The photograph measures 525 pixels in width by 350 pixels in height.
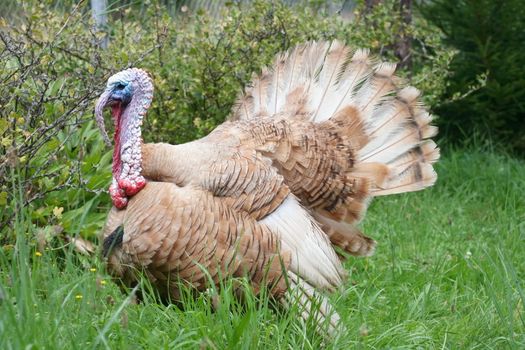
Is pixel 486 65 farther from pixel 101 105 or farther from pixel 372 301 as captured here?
pixel 101 105

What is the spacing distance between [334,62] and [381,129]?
44cm

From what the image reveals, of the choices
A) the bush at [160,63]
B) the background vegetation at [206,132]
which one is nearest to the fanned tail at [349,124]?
the background vegetation at [206,132]

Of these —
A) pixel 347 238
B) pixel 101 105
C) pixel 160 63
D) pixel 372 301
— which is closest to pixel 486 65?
pixel 160 63

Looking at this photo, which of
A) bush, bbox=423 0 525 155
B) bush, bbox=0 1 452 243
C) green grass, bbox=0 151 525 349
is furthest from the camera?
bush, bbox=423 0 525 155

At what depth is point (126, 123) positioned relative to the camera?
4.01 m

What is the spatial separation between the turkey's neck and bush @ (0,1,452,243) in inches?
16.4

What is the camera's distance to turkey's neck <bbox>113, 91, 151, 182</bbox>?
3.94 meters

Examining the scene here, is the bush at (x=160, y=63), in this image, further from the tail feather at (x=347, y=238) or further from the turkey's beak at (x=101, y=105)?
the tail feather at (x=347, y=238)

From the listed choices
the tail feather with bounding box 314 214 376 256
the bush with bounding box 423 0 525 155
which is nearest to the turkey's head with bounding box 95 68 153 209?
the tail feather with bounding box 314 214 376 256

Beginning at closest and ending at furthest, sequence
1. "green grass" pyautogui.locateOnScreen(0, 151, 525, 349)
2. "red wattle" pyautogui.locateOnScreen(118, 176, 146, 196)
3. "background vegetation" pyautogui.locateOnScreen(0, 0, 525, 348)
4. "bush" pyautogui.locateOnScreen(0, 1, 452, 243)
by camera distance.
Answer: "green grass" pyautogui.locateOnScreen(0, 151, 525, 349)
"background vegetation" pyautogui.locateOnScreen(0, 0, 525, 348)
"red wattle" pyautogui.locateOnScreen(118, 176, 146, 196)
"bush" pyautogui.locateOnScreen(0, 1, 452, 243)

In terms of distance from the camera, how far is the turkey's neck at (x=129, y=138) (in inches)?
155

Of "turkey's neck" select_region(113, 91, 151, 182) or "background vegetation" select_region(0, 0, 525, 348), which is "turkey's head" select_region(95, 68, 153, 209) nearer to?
"turkey's neck" select_region(113, 91, 151, 182)

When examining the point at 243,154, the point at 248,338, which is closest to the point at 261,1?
the point at 243,154

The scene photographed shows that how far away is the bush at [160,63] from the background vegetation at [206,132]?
0.01 m
